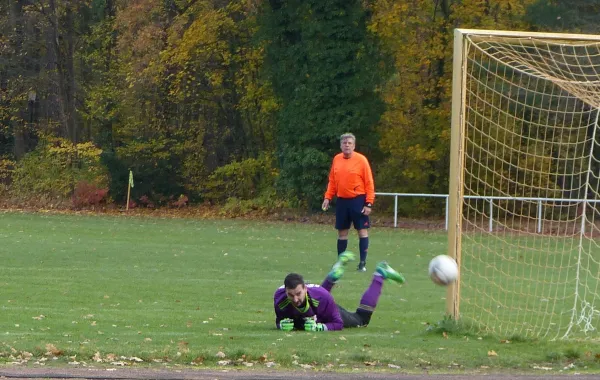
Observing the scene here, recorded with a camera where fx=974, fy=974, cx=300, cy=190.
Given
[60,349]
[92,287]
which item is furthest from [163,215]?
[60,349]

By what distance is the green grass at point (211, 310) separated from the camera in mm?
8633

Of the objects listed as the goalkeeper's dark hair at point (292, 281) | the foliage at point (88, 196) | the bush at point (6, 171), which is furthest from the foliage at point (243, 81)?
the goalkeeper's dark hair at point (292, 281)

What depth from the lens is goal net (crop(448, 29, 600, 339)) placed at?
33.1 ft

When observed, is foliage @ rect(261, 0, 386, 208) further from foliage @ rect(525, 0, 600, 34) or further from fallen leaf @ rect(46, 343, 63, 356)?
fallen leaf @ rect(46, 343, 63, 356)

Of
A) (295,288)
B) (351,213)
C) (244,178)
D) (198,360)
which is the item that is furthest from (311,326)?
(244,178)

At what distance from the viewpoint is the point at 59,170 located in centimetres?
4047

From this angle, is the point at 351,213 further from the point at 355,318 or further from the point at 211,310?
the point at 355,318

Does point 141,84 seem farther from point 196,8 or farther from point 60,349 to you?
point 60,349

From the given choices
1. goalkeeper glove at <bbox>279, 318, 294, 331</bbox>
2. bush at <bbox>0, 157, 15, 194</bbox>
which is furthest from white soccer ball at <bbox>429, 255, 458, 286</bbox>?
bush at <bbox>0, 157, 15, 194</bbox>

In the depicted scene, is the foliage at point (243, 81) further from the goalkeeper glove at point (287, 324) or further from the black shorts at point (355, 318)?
the goalkeeper glove at point (287, 324)

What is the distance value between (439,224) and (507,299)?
18.5 meters

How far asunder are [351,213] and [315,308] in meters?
5.57

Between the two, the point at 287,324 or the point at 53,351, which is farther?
the point at 287,324

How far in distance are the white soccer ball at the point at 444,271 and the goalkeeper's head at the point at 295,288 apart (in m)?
1.29
